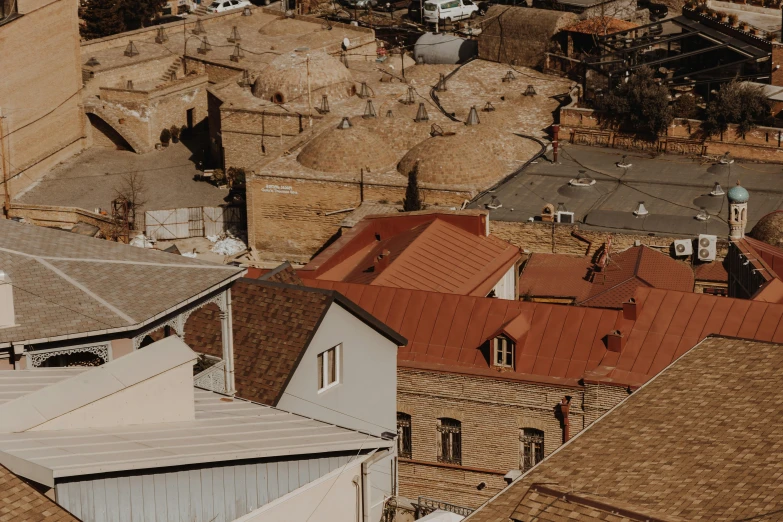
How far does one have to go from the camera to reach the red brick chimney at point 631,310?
3709cm

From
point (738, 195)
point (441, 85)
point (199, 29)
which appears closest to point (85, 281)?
point (738, 195)

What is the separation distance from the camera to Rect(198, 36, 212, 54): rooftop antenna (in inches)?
2977

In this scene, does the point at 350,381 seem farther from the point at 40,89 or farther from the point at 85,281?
the point at 40,89

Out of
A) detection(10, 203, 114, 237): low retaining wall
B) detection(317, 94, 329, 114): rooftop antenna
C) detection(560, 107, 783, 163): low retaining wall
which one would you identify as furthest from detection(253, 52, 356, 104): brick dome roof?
detection(10, 203, 114, 237): low retaining wall

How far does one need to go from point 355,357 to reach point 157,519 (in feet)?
29.6

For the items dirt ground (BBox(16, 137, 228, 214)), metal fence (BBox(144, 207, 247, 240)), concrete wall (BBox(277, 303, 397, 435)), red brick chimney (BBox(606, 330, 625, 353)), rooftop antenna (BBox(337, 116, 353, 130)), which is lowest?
dirt ground (BBox(16, 137, 228, 214))

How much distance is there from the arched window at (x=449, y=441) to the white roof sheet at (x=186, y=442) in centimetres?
1204

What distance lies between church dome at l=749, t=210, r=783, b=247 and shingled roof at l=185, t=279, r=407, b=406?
2046 cm

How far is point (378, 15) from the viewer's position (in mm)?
89562

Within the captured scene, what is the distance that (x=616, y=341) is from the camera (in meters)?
36.8

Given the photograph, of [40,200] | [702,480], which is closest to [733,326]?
[702,480]

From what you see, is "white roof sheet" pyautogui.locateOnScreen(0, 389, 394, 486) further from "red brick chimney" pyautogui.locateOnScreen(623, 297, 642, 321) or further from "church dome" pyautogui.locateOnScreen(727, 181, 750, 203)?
"church dome" pyautogui.locateOnScreen(727, 181, 750, 203)

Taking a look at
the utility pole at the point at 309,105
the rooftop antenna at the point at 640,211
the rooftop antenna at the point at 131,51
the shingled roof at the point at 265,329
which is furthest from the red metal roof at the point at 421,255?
the rooftop antenna at the point at 131,51

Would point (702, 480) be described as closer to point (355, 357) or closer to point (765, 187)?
point (355, 357)
